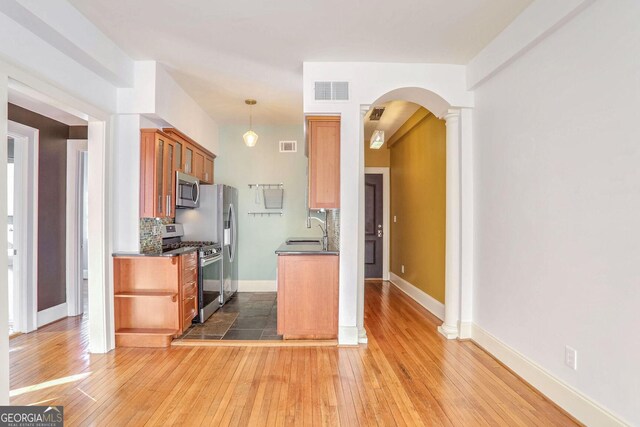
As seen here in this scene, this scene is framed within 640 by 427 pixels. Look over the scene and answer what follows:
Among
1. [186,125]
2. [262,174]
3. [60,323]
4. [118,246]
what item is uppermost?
[186,125]

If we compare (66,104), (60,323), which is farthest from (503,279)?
(60,323)

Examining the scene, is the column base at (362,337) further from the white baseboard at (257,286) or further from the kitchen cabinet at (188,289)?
the white baseboard at (257,286)

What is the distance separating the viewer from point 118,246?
325 cm

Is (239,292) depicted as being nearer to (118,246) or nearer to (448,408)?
(118,246)

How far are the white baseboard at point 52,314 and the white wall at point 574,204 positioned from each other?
4.91 m

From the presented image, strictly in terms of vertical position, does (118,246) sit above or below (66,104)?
below

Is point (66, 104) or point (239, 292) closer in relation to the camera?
point (66, 104)

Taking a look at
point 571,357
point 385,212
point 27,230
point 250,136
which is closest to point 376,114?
point 250,136

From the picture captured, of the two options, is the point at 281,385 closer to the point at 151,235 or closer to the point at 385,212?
the point at 151,235

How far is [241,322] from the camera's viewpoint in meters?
3.82

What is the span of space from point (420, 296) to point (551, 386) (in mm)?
2491

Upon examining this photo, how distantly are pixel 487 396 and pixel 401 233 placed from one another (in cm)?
358

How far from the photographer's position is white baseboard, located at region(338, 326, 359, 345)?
321cm

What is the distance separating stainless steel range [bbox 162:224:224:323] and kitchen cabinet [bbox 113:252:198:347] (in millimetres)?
297
